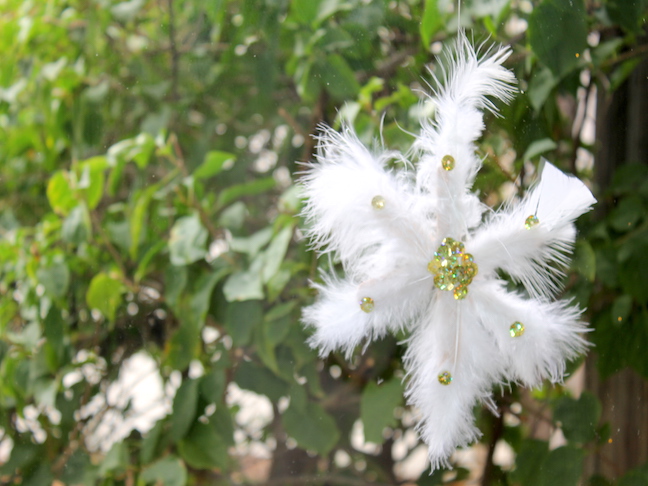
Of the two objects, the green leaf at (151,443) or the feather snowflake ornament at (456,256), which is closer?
the feather snowflake ornament at (456,256)

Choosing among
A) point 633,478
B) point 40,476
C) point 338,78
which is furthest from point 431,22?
point 40,476

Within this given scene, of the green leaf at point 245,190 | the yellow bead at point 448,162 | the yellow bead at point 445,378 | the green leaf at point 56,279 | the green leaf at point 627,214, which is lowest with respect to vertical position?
the green leaf at point 56,279

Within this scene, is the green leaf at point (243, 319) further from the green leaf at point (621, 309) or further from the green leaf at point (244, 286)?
the green leaf at point (621, 309)

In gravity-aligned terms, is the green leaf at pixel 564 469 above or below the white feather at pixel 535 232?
below

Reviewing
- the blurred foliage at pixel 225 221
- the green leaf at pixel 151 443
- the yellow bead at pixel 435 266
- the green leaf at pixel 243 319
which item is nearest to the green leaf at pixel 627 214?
the blurred foliage at pixel 225 221

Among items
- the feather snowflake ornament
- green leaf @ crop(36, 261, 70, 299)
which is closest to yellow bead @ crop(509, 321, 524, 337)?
the feather snowflake ornament

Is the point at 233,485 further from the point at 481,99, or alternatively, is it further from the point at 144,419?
the point at 481,99

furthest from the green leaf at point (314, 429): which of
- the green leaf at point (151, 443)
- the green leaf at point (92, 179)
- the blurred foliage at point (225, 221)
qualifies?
the green leaf at point (92, 179)

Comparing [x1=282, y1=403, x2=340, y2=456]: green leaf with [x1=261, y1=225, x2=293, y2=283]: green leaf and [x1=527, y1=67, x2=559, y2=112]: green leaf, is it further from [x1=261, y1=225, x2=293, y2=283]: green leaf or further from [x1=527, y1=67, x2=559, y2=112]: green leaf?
[x1=527, y1=67, x2=559, y2=112]: green leaf
